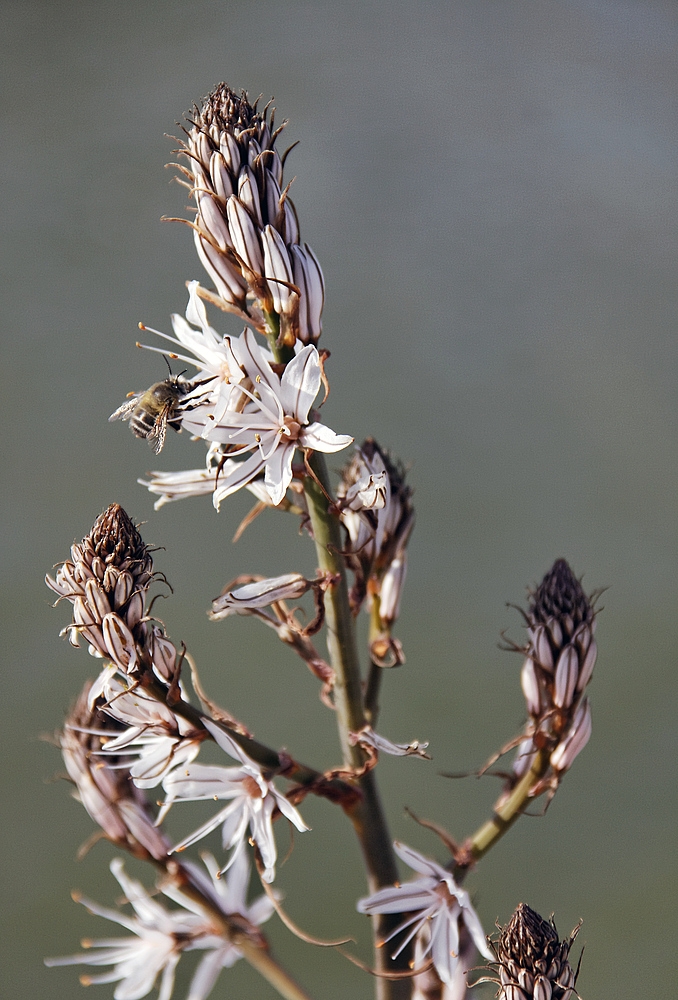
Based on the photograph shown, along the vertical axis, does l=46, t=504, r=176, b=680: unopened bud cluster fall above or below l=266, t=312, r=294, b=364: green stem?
below

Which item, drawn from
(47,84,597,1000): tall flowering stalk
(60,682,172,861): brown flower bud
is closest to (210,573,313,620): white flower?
(47,84,597,1000): tall flowering stalk

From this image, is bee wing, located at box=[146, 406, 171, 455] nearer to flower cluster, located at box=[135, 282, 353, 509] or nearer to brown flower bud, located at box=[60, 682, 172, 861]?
flower cluster, located at box=[135, 282, 353, 509]

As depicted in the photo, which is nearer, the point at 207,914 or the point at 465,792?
the point at 207,914

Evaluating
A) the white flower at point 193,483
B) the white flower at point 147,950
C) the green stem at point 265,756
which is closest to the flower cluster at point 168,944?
the white flower at point 147,950

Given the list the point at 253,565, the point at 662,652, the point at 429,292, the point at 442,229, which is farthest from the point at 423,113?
the point at 662,652

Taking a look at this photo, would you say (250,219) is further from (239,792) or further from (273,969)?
(273,969)

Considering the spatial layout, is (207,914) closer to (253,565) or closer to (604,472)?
(253,565)

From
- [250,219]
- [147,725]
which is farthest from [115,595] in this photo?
[250,219]

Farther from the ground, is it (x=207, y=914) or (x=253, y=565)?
(x=253, y=565)
